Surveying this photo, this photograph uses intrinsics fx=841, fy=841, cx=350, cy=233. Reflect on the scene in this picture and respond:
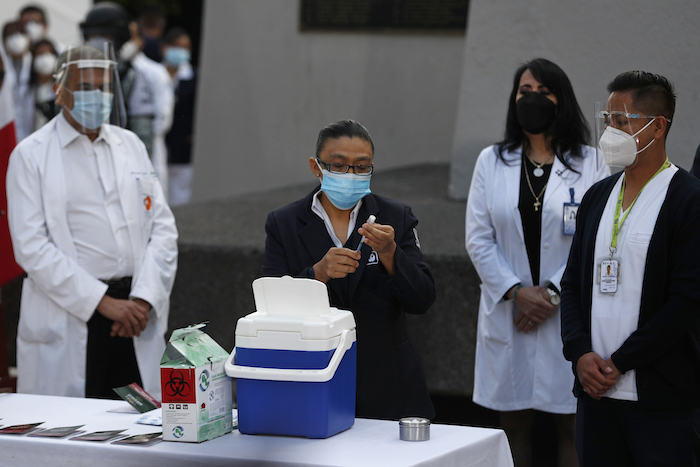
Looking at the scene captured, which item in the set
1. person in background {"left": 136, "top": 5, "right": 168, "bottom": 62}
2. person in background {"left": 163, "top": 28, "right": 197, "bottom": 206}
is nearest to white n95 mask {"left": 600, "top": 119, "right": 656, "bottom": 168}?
person in background {"left": 163, "top": 28, "right": 197, "bottom": 206}

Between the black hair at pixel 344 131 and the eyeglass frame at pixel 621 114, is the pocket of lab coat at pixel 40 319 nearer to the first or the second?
the black hair at pixel 344 131

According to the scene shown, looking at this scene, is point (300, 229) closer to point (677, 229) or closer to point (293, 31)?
point (677, 229)

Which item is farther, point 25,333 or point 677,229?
point 25,333

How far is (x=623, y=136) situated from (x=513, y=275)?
0.97 meters

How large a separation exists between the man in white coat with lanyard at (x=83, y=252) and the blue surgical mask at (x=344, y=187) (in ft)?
4.05

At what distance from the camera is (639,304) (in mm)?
2818

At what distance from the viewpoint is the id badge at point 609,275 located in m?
2.85

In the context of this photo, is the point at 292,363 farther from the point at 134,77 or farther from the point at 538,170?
the point at 134,77

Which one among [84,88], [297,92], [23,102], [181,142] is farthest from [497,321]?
[23,102]

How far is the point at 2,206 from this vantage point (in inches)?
175

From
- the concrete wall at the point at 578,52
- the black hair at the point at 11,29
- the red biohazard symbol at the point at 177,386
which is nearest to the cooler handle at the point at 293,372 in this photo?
the red biohazard symbol at the point at 177,386

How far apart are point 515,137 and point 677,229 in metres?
1.25

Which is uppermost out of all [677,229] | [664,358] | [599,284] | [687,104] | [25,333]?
[687,104]

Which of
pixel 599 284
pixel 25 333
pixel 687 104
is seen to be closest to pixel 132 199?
pixel 25 333
